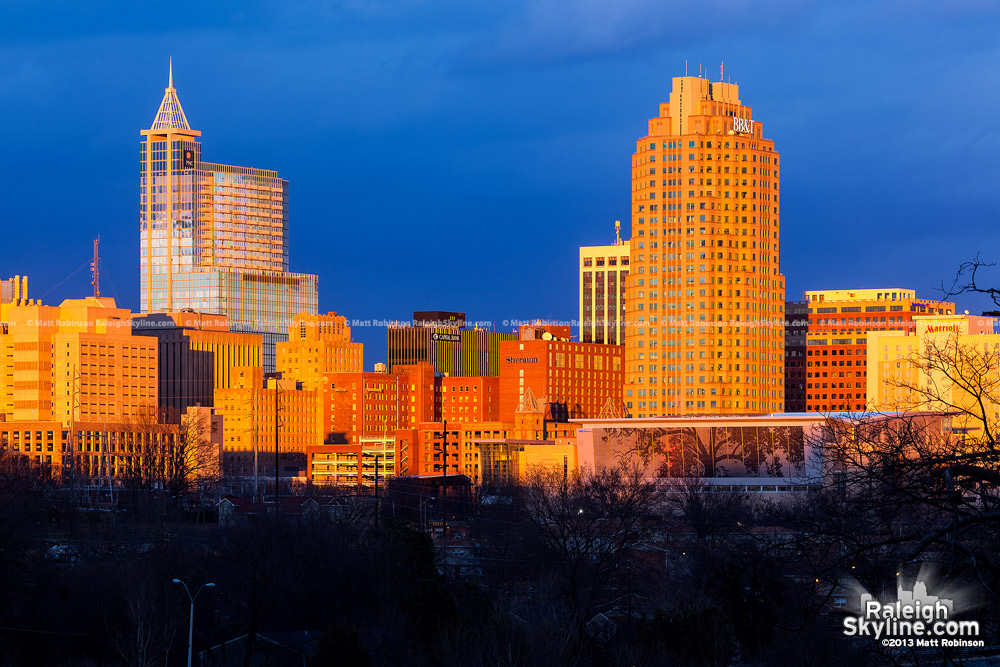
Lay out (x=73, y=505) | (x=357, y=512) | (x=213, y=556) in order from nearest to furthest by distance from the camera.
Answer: (x=213, y=556), (x=357, y=512), (x=73, y=505)

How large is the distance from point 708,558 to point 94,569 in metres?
40.4

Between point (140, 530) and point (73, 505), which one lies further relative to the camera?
point (73, 505)

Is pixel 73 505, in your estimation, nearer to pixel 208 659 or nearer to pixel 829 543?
pixel 208 659

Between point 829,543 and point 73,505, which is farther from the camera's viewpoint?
point 73,505

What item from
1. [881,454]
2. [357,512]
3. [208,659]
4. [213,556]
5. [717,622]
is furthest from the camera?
[357,512]

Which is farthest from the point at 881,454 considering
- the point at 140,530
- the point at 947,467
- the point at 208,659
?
the point at 140,530

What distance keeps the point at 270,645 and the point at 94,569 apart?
18.3 metres

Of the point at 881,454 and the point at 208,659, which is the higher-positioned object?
the point at 881,454

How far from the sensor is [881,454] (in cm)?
1465

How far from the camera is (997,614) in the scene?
2252 centimetres

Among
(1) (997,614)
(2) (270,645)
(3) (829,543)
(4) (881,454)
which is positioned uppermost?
(4) (881,454)

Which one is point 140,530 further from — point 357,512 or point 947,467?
point 947,467

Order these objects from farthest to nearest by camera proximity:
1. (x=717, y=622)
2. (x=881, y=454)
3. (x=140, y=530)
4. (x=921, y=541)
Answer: (x=140, y=530) → (x=717, y=622) → (x=881, y=454) → (x=921, y=541)

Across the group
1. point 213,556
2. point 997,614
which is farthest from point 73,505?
point 997,614
